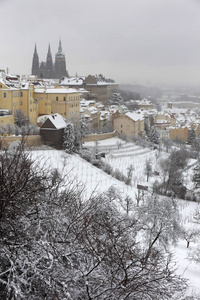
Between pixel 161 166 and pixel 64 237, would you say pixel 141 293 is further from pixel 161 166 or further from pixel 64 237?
pixel 161 166

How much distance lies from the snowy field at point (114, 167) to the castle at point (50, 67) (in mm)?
42409

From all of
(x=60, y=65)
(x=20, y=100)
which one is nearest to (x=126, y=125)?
(x=20, y=100)

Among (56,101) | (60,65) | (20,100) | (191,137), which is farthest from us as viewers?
(60,65)

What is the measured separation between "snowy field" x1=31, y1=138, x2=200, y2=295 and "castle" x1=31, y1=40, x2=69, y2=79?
4241 cm

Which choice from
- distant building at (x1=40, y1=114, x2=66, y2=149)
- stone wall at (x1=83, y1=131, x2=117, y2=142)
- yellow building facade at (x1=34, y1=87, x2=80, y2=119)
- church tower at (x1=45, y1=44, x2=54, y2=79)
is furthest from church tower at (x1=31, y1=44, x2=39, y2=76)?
distant building at (x1=40, y1=114, x2=66, y2=149)

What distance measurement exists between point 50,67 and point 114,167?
50535mm

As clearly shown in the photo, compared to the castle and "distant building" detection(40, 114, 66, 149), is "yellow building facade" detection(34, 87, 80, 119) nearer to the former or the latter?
"distant building" detection(40, 114, 66, 149)

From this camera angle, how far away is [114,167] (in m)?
22.2

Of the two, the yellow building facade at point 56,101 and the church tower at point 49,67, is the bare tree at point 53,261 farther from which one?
the church tower at point 49,67

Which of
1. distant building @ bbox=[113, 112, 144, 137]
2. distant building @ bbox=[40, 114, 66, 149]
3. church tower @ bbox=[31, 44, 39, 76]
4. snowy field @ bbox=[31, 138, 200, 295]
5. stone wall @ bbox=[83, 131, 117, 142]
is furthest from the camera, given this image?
church tower @ bbox=[31, 44, 39, 76]

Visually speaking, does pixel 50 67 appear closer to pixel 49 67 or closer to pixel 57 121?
pixel 49 67

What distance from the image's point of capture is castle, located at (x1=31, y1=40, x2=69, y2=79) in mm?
67625

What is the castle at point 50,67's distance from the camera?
222ft

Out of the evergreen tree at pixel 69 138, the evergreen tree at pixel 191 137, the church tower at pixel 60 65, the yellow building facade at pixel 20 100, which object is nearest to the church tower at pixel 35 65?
the church tower at pixel 60 65
